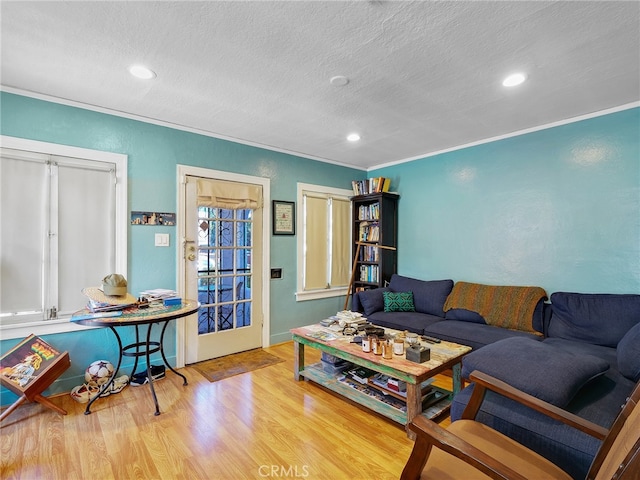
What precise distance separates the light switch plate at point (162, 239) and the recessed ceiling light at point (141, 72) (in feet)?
4.59

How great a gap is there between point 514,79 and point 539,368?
1909 mm

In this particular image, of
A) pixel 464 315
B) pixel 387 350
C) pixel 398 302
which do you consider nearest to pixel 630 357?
pixel 387 350

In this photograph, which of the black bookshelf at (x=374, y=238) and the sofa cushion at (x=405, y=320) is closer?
the sofa cushion at (x=405, y=320)

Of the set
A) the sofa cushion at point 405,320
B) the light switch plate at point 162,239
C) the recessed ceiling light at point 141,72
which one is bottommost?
the sofa cushion at point 405,320

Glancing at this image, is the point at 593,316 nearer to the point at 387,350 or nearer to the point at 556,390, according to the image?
the point at 556,390

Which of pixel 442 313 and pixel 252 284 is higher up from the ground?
pixel 252 284

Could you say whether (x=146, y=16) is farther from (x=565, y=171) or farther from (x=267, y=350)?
(x=565, y=171)

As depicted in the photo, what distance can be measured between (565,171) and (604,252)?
0.81m

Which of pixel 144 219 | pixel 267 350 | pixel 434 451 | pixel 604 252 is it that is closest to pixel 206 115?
pixel 144 219

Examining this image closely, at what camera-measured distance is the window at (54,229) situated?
2.36 m

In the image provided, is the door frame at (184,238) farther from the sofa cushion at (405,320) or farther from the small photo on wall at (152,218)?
the sofa cushion at (405,320)

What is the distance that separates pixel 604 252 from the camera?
275cm

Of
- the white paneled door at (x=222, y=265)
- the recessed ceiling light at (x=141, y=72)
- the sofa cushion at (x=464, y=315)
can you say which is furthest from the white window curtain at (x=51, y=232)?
the sofa cushion at (x=464, y=315)

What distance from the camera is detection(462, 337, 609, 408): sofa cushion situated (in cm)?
145
